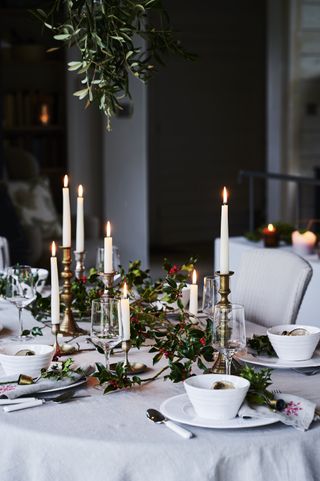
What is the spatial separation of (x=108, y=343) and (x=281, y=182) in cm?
630

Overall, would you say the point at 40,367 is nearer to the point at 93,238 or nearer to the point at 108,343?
the point at 108,343

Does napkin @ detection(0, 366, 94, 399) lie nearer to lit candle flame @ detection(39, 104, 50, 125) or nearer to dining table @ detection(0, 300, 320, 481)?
dining table @ detection(0, 300, 320, 481)

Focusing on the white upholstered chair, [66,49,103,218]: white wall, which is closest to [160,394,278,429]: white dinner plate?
the white upholstered chair

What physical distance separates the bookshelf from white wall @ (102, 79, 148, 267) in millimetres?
746

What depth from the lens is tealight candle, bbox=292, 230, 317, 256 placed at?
15.1ft

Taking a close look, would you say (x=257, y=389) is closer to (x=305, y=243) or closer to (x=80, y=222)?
(x=80, y=222)

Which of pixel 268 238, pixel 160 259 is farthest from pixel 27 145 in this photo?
pixel 268 238

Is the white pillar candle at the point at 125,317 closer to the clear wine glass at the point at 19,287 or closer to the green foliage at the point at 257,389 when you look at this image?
the green foliage at the point at 257,389

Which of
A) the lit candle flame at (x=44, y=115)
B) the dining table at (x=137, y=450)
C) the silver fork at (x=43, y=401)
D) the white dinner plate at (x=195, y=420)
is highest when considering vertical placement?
the lit candle flame at (x=44, y=115)

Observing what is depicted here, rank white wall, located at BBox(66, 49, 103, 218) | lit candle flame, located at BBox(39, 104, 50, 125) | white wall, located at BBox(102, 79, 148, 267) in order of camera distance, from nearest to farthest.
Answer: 1. white wall, located at BBox(102, 79, 148, 267)
2. white wall, located at BBox(66, 49, 103, 218)
3. lit candle flame, located at BBox(39, 104, 50, 125)

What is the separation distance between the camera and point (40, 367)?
2.06 m

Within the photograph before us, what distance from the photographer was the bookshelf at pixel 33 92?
27.2 feet

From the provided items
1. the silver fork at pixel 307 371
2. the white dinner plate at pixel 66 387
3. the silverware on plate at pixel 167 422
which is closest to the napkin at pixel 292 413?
the silverware on plate at pixel 167 422

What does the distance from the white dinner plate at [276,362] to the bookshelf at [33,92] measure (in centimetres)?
647
